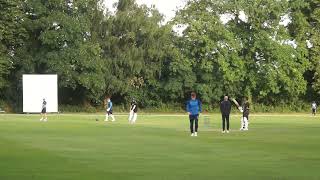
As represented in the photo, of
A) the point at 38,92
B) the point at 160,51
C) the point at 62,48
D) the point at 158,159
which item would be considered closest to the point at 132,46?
the point at 160,51

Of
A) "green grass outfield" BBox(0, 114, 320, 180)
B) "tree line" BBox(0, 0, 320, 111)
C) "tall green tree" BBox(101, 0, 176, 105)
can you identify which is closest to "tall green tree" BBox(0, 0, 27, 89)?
"tree line" BBox(0, 0, 320, 111)

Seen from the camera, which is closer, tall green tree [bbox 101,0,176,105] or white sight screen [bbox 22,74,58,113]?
white sight screen [bbox 22,74,58,113]

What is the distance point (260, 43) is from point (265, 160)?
200ft

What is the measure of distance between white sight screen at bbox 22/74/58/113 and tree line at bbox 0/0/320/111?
5882mm

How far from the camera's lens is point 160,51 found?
76.8 metres

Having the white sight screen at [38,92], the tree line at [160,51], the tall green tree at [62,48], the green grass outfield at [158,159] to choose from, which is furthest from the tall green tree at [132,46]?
the green grass outfield at [158,159]

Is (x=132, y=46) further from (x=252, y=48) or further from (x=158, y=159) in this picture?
(x=158, y=159)

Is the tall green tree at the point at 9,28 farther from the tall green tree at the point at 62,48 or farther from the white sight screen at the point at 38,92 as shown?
the white sight screen at the point at 38,92

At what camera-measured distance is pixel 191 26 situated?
77562 millimetres

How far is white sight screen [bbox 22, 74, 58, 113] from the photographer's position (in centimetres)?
6638

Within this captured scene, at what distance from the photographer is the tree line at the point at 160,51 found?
73.7 meters

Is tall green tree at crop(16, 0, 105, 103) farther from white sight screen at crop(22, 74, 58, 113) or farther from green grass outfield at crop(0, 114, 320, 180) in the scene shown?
green grass outfield at crop(0, 114, 320, 180)

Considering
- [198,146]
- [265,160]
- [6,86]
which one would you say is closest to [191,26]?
[6,86]

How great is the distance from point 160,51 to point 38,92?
1748 centimetres
